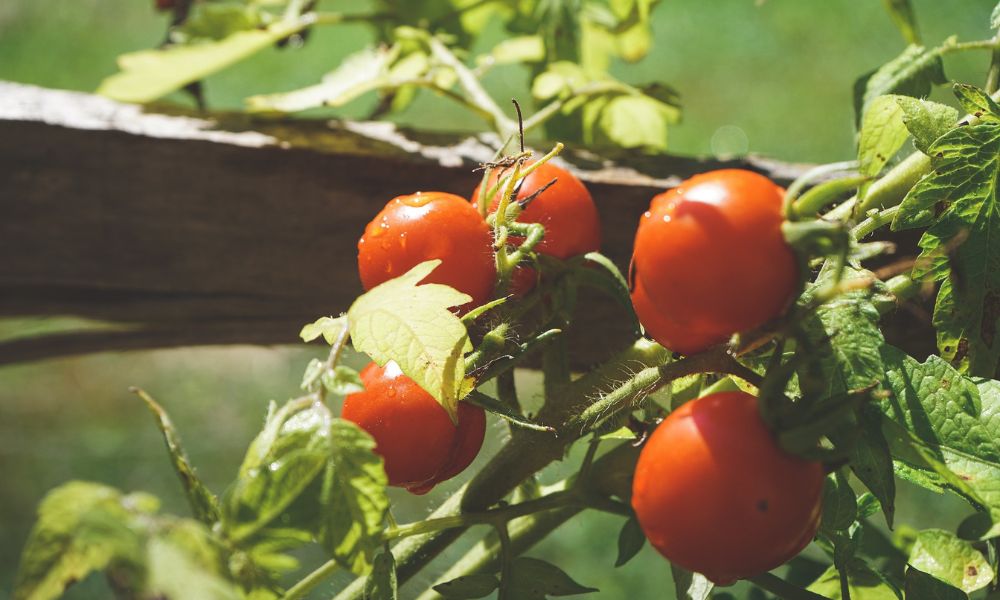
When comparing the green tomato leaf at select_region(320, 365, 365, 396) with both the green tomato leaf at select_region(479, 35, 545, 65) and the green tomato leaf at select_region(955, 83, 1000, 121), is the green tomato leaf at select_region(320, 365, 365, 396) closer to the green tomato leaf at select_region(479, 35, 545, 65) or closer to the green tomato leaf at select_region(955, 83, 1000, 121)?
the green tomato leaf at select_region(955, 83, 1000, 121)

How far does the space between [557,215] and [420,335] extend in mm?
171

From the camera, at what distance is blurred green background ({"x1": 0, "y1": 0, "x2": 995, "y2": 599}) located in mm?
1875

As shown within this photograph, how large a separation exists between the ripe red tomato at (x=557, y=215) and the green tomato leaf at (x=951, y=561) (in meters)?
0.35

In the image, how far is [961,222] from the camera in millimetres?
585

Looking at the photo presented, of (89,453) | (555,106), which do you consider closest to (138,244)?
(555,106)

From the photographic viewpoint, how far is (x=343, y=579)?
719 mm

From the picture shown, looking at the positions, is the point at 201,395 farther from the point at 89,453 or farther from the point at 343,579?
the point at 343,579

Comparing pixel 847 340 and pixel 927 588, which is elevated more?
pixel 847 340

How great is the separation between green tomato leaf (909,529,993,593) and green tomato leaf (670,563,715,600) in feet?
0.65

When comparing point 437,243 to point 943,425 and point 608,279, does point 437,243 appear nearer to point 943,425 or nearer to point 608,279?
point 608,279

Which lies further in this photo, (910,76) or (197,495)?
(910,76)

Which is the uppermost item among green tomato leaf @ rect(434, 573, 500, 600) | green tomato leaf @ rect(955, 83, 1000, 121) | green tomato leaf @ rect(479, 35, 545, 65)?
green tomato leaf @ rect(479, 35, 545, 65)

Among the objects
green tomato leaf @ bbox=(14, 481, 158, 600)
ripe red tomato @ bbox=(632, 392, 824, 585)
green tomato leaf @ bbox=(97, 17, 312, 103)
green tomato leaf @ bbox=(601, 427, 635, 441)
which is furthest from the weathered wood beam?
green tomato leaf @ bbox=(14, 481, 158, 600)

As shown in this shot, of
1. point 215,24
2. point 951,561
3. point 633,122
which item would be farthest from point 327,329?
point 215,24
